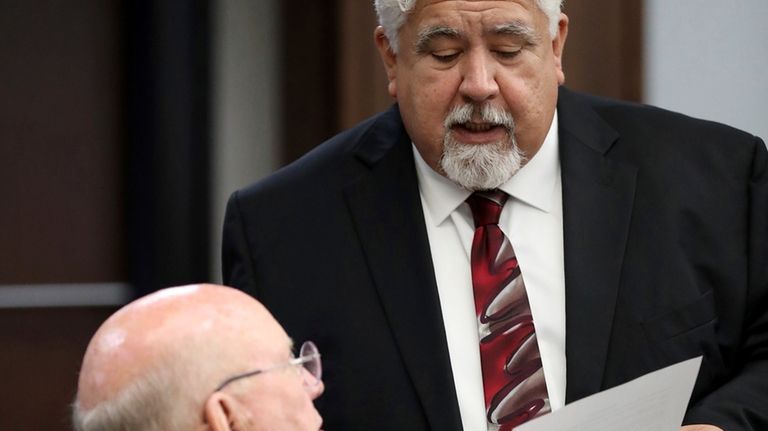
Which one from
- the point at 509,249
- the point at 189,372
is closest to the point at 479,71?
the point at 509,249

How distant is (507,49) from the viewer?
2.28 metres

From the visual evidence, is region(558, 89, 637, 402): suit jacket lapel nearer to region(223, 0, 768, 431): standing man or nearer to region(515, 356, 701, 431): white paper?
region(223, 0, 768, 431): standing man

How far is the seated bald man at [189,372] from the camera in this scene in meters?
1.59

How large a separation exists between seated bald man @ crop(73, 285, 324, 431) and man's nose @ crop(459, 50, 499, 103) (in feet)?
2.36

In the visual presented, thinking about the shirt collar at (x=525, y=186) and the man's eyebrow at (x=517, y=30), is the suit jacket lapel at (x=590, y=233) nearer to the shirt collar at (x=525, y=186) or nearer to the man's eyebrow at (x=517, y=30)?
the shirt collar at (x=525, y=186)

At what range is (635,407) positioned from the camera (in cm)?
190

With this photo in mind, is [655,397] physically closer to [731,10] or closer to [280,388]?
[280,388]

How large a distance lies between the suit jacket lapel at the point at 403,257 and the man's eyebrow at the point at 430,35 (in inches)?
8.4

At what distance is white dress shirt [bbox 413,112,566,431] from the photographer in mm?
2254

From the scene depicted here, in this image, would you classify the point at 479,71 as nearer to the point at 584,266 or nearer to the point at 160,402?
the point at 584,266

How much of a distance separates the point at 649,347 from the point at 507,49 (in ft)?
1.81

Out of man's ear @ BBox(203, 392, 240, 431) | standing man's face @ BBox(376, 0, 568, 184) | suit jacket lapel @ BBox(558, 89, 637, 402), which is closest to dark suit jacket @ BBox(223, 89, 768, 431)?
suit jacket lapel @ BBox(558, 89, 637, 402)

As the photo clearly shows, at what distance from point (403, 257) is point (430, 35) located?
383mm

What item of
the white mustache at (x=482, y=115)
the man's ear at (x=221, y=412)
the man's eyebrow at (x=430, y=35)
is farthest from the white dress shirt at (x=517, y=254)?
the man's ear at (x=221, y=412)
